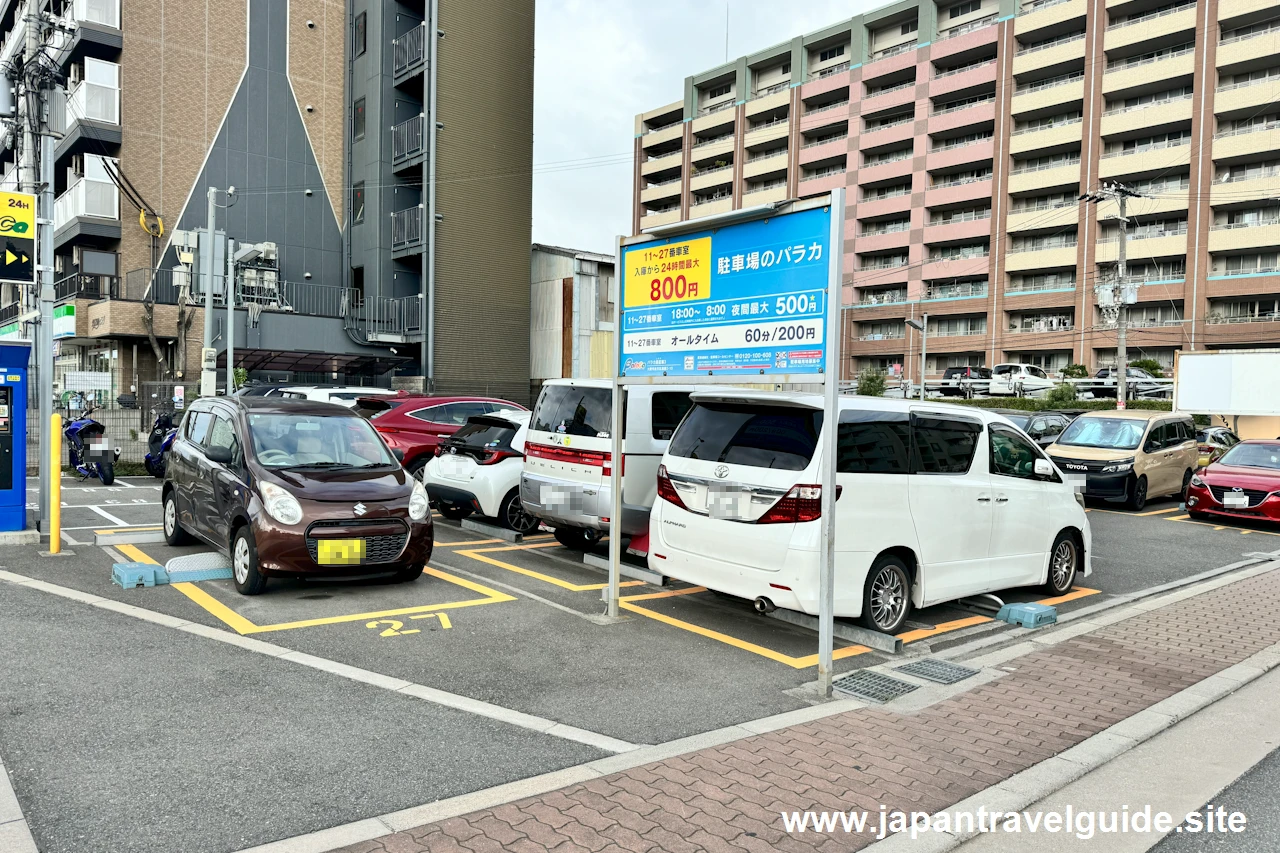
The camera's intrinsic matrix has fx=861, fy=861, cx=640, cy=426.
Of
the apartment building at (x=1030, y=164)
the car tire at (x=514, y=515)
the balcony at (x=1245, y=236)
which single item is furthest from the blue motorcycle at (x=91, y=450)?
the balcony at (x=1245, y=236)

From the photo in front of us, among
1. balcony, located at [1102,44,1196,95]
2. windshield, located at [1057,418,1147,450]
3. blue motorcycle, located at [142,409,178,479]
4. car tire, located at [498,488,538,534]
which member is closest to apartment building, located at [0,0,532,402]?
blue motorcycle, located at [142,409,178,479]

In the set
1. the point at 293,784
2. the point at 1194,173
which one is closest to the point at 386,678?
the point at 293,784

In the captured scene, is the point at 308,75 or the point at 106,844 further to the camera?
the point at 308,75

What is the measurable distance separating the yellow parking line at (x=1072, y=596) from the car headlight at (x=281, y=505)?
266 inches

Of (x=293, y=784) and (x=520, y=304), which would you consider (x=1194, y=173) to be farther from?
(x=293, y=784)

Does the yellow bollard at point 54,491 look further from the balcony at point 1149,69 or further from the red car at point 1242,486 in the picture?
the balcony at point 1149,69

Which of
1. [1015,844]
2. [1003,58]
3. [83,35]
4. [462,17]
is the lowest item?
[1015,844]

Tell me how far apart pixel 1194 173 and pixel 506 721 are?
→ 5424 centimetres

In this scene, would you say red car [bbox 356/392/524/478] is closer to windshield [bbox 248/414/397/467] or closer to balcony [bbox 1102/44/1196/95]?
windshield [bbox 248/414/397/467]

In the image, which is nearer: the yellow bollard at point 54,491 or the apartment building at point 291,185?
the yellow bollard at point 54,491

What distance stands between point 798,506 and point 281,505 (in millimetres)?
4298

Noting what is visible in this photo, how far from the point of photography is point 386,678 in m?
5.41

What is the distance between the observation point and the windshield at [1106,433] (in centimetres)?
1576

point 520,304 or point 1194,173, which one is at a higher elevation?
point 1194,173
